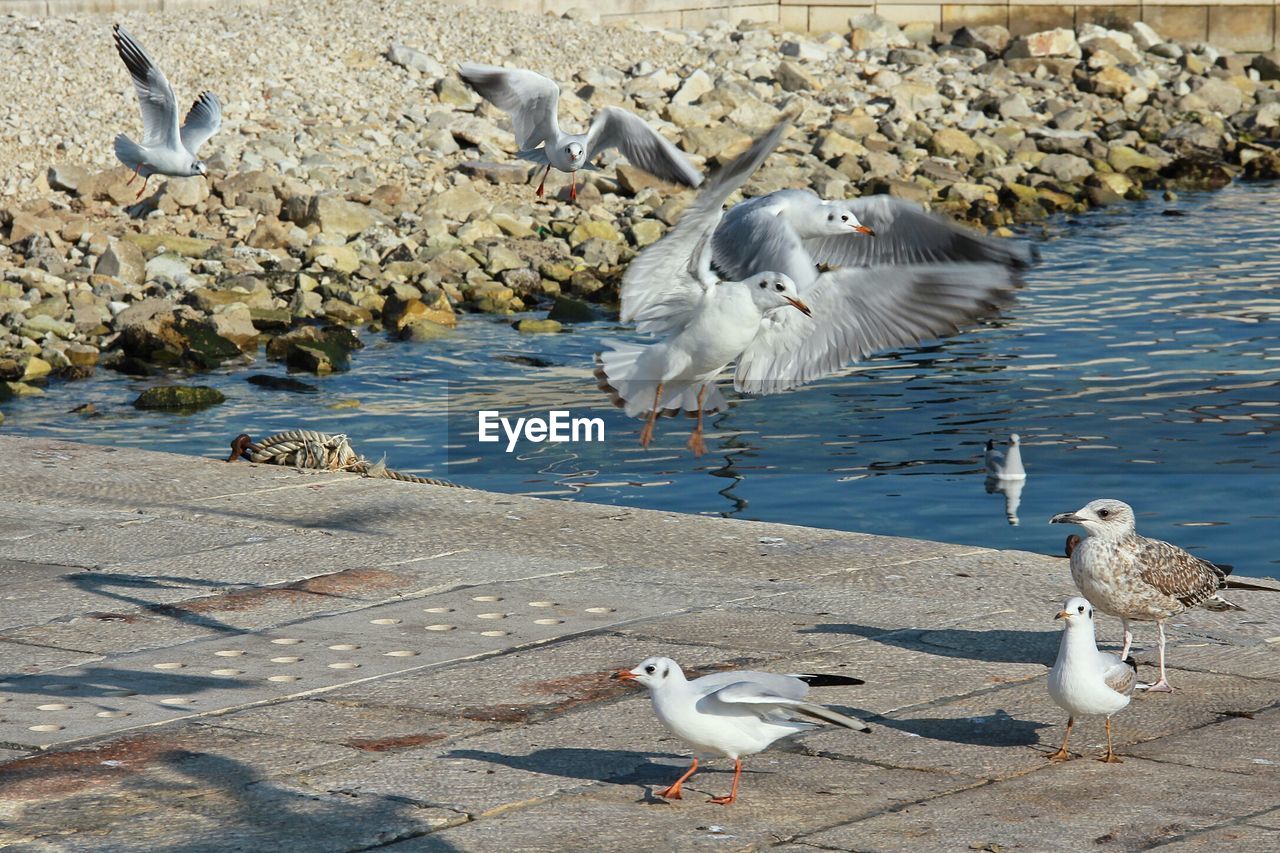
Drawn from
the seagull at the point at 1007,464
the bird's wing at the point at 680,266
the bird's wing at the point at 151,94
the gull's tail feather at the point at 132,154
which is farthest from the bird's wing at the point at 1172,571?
the gull's tail feather at the point at 132,154

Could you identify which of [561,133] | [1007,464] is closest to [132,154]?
[561,133]

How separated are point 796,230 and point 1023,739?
4.10 meters

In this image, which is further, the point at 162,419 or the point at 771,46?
the point at 771,46

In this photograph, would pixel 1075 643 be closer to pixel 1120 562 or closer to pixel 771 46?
pixel 1120 562

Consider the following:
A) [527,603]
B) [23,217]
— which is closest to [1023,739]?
[527,603]

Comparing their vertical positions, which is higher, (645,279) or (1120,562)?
(645,279)

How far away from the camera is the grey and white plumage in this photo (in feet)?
27.0

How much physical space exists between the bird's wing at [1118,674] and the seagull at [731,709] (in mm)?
802

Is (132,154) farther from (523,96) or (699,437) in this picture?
(699,437)

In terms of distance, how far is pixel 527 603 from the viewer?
7141 mm

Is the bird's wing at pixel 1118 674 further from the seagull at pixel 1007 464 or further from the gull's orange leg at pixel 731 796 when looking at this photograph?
the seagull at pixel 1007 464

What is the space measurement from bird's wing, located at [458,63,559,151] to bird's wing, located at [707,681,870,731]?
814 centimetres

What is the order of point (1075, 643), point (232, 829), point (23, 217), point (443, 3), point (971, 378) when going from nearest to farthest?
point (232, 829) → point (1075, 643) → point (971, 378) → point (23, 217) → point (443, 3)

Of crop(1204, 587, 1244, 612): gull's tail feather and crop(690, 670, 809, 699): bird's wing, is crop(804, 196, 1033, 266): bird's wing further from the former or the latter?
crop(690, 670, 809, 699): bird's wing
